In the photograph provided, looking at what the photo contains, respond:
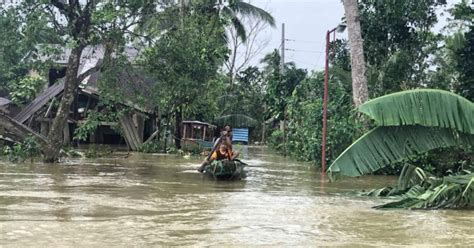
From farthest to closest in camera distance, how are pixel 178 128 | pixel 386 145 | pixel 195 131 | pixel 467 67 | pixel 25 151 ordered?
pixel 195 131
pixel 178 128
pixel 25 151
pixel 467 67
pixel 386 145

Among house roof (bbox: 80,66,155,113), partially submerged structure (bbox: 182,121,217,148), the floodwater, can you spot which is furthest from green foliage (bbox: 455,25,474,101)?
partially submerged structure (bbox: 182,121,217,148)

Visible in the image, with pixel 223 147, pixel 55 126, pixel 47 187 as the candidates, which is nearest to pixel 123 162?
pixel 55 126

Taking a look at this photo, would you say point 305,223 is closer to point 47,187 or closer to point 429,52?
point 47,187

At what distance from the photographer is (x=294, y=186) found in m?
14.6

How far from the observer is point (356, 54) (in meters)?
17.7

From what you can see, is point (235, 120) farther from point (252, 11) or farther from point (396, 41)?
point (396, 41)

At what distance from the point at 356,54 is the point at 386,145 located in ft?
25.8

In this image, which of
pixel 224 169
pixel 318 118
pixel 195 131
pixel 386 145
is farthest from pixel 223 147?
pixel 195 131

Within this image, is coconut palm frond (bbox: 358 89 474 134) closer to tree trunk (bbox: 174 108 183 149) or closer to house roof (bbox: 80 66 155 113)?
house roof (bbox: 80 66 155 113)

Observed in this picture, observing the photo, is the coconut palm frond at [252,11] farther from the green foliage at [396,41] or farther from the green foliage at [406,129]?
the green foliage at [406,129]

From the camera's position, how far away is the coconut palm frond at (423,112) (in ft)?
32.1

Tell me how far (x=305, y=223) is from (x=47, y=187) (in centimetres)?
645

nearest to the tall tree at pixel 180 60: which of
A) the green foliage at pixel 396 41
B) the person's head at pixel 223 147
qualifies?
the person's head at pixel 223 147

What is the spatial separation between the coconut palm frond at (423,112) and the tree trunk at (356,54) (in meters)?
7.69
